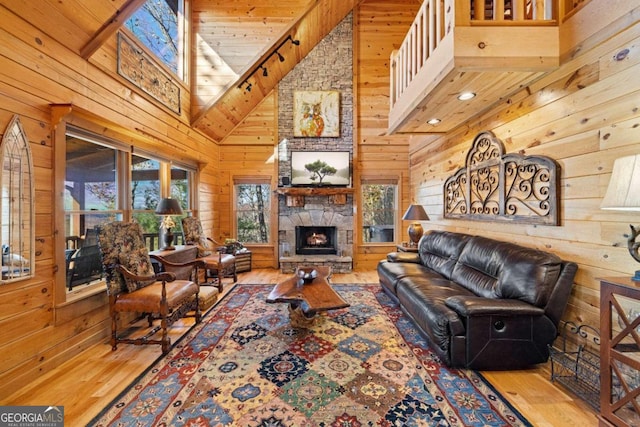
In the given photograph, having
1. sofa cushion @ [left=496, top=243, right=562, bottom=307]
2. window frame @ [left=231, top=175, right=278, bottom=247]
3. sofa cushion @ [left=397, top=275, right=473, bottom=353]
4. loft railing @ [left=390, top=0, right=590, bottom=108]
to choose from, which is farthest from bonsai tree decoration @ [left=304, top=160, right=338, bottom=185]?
sofa cushion @ [left=496, top=243, right=562, bottom=307]

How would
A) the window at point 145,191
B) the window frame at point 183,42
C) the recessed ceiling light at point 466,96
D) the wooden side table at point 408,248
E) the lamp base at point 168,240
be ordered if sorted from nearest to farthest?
1. the recessed ceiling light at point 466,96
2. the window at point 145,191
3. the lamp base at point 168,240
4. the window frame at point 183,42
5. the wooden side table at point 408,248

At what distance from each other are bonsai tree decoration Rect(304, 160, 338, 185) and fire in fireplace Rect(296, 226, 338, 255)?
1.06 m

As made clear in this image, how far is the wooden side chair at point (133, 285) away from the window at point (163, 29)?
8.13 ft

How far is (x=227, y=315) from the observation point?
10.7 feet

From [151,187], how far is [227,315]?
2.15 meters

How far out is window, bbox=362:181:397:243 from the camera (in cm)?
606

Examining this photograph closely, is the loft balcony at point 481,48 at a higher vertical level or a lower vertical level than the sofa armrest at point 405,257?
higher

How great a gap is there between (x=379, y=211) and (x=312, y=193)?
1.59 m

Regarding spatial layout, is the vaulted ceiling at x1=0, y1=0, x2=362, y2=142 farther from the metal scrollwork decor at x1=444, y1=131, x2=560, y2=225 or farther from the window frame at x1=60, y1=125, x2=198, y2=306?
the metal scrollwork decor at x1=444, y1=131, x2=560, y2=225

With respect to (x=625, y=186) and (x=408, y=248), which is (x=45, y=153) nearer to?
(x=625, y=186)

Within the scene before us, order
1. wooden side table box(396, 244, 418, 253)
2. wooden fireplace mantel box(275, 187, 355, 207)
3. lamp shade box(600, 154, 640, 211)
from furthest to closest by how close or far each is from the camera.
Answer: wooden fireplace mantel box(275, 187, 355, 207) → wooden side table box(396, 244, 418, 253) → lamp shade box(600, 154, 640, 211)

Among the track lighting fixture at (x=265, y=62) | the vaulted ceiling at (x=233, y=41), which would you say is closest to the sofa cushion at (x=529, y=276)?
the vaulted ceiling at (x=233, y=41)

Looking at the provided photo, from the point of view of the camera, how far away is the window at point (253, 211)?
19.9 ft

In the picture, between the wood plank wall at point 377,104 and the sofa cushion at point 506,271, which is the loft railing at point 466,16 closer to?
the sofa cushion at point 506,271
